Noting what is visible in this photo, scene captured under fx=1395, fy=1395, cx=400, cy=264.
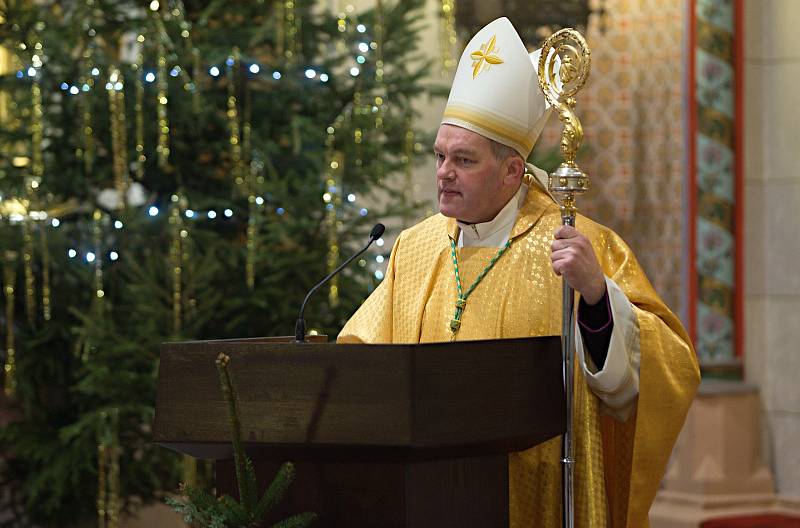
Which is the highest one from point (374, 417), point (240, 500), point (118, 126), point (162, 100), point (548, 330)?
point (162, 100)

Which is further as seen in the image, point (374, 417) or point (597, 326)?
point (597, 326)

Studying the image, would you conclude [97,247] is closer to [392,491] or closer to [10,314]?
[10,314]

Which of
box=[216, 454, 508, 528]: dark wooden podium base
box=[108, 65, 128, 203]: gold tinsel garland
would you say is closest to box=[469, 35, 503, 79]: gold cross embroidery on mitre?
box=[216, 454, 508, 528]: dark wooden podium base

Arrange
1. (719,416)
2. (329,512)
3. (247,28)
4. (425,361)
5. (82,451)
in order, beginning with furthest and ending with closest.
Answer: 1. (719,416)
2. (247,28)
3. (82,451)
4. (329,512)
5. (425,361)

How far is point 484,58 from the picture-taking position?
345cm

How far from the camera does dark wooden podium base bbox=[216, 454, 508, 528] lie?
2.69m

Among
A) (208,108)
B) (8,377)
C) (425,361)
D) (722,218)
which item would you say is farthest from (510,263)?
(722,218)

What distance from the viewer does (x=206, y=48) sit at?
608 cm

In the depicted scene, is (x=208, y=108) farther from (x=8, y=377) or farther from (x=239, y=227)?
(x=8, y=377)

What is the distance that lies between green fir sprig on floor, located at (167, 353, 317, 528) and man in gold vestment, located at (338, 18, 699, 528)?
72cm

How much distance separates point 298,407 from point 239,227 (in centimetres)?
358

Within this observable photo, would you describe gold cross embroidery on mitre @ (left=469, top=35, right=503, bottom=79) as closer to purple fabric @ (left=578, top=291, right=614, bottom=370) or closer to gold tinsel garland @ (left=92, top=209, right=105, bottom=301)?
purple fabric @ (left=578, top=291, right=614, bottom=370)

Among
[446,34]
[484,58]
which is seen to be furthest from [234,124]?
[484,58]

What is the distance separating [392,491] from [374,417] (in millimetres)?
200
